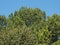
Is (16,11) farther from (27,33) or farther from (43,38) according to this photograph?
(27,33)

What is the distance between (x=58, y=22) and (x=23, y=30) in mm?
26830

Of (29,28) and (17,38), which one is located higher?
(29,28)

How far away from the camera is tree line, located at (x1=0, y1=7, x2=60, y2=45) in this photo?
33.1m

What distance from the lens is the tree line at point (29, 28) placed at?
109ft

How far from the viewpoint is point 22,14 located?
68.9 m

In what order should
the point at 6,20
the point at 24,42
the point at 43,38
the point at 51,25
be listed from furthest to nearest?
the point at 6,20
the point at 51,25
the point at 43,38
the point at 24,42

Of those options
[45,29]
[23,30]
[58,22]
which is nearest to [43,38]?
[45,29]

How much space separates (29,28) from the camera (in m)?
37.8

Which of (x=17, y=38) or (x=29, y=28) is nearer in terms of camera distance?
(x=17, y=38)

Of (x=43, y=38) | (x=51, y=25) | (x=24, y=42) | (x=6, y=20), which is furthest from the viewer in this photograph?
(x=6, y=20)

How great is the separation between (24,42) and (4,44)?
2.25 metres

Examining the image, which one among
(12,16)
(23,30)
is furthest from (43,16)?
(23,30)

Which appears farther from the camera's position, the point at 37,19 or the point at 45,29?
the point at 37,19

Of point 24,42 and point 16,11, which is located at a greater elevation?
point 16,11
